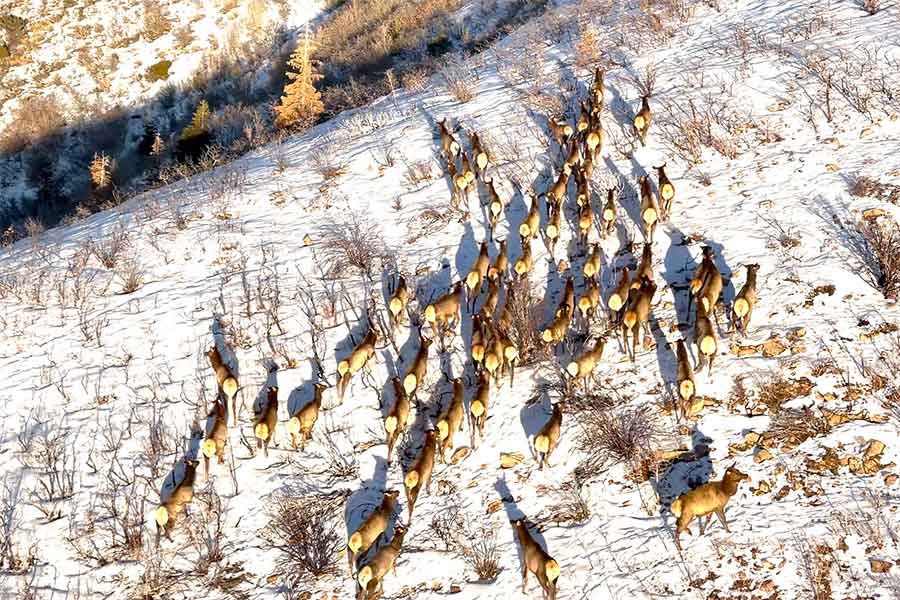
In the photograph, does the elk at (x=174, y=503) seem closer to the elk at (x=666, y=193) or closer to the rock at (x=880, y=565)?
the rock at (x=880, y=565)

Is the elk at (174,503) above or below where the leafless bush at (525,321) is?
above

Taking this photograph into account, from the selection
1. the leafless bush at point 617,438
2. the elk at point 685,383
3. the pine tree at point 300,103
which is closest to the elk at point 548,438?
the leafless bush at point 617,438

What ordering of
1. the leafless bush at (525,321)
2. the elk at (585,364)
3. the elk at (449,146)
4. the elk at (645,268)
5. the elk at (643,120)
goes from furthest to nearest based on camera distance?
1. the elk at (449,146)
2. the elk at (643,120)
3. the elk at (645,268)
4. the leafless bush at (525,321)
5. the elk at (585,364)

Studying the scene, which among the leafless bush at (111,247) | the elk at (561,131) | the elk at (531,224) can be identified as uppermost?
the leafless bush at (111,247)

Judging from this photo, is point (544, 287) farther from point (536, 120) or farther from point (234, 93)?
point (234, 93)

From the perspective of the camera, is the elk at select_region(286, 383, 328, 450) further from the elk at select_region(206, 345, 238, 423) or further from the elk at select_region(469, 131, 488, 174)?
the elk at select_region(469, 131, 488, 174)

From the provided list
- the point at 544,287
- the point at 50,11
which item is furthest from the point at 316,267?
the point at 50,11

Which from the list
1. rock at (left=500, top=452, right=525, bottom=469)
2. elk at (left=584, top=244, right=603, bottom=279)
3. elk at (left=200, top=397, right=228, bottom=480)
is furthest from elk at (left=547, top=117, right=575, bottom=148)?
elk at (left=200, top=397, right=228, bottom=480)
